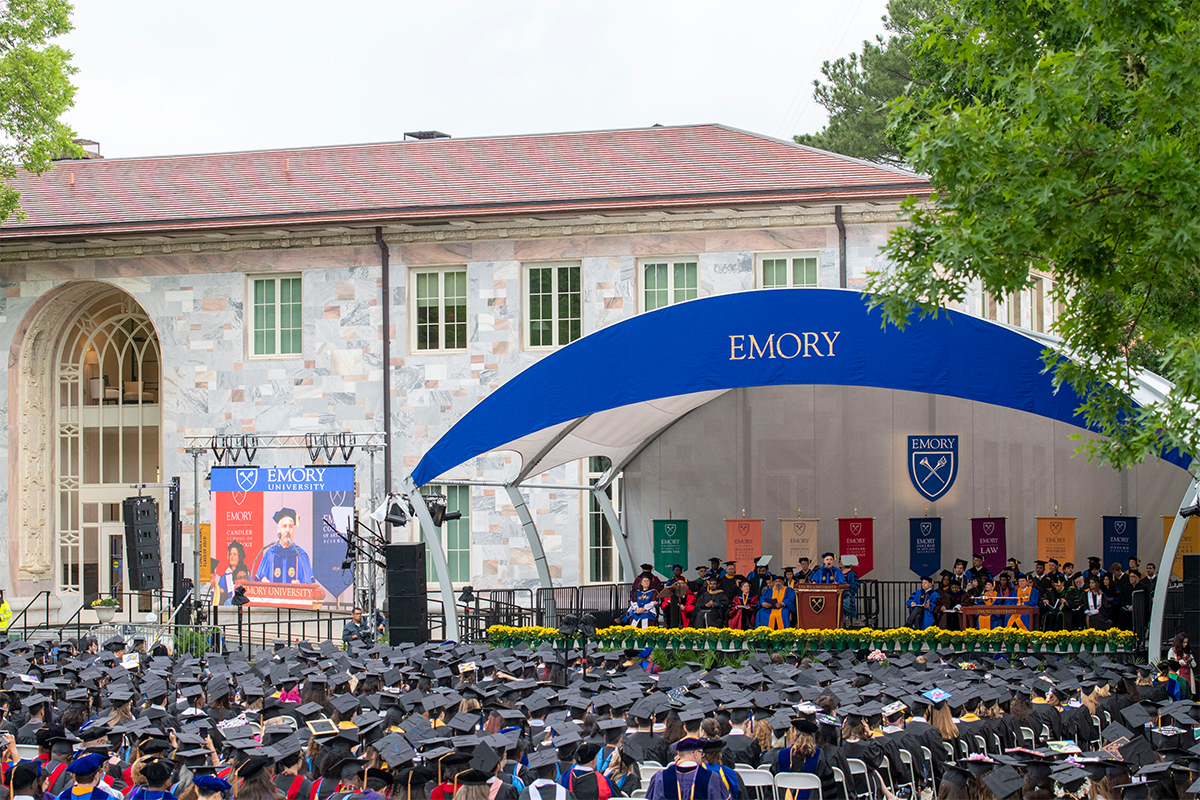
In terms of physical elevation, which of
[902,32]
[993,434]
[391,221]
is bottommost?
[993,434]

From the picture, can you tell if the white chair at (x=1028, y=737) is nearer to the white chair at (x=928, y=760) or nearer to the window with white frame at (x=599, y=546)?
the white chair at (x=928, y=760)

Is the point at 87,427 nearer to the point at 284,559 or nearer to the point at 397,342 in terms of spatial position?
the point at 284,559

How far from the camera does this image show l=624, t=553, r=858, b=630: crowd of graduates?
21.5m

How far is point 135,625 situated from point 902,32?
30.6m

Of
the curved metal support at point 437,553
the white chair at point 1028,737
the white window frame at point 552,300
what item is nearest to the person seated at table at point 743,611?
the curved metal support at point 437,553

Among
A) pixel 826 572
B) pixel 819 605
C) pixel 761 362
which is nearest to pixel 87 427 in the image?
pixel 826 572

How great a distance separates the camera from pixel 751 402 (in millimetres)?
25328

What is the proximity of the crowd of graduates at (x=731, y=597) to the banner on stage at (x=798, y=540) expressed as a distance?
974 mm

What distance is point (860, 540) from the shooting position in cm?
2469

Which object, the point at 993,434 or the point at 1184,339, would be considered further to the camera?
the point at 993,434

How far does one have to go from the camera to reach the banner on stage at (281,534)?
23.9 m

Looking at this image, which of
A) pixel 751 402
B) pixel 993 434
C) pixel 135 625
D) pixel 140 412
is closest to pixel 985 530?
pixel 993 434

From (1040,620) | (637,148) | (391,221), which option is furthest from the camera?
(637,148)

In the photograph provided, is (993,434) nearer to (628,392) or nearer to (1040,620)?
(1040,620)
